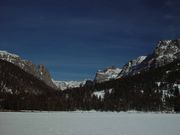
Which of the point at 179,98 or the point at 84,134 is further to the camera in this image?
the point at 179,98

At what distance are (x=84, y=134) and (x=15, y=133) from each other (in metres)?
8.41

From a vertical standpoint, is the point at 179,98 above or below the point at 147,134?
above

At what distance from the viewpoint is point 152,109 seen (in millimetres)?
196375

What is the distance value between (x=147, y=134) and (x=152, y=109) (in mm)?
159919

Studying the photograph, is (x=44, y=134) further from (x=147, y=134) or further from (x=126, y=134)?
(x=147, y=134)

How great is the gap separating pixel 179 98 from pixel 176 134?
15268cm

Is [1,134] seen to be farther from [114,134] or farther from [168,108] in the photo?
[168,108]

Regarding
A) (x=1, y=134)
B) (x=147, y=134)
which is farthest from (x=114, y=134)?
(x=1, y=134)

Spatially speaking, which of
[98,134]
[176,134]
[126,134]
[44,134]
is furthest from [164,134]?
[44,134]

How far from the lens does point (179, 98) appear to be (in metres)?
186

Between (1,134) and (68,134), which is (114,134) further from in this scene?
(1,134)

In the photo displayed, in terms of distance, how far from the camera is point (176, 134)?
3950cm

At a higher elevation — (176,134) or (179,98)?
(179,98)

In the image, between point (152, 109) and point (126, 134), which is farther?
point (152, 109)
